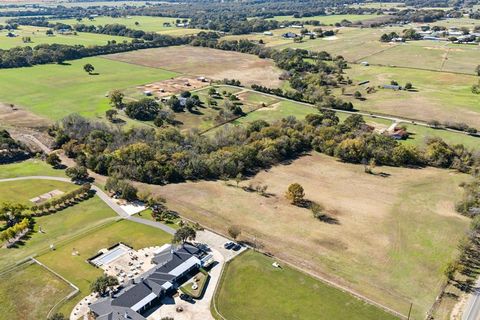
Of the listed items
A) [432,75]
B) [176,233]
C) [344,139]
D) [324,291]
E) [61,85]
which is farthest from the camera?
[432,75]

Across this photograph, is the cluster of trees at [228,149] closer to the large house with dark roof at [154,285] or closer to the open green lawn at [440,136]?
the open green lawn at [440,136]

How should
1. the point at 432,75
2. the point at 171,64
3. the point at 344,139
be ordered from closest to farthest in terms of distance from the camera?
the point at 344,139 → the point at 432,75 → the point at 171,64

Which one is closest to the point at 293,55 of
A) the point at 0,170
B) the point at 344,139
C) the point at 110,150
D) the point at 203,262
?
the point at 344,139

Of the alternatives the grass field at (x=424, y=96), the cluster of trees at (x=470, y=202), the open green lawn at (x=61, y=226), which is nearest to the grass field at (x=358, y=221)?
the cluster of trees at (x=470, y=202)

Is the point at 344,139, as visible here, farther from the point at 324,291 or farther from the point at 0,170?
the point at 0,170

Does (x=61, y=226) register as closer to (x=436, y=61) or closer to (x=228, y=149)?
(x=228, y=149)

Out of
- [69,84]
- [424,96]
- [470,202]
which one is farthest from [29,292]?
[424,96]
